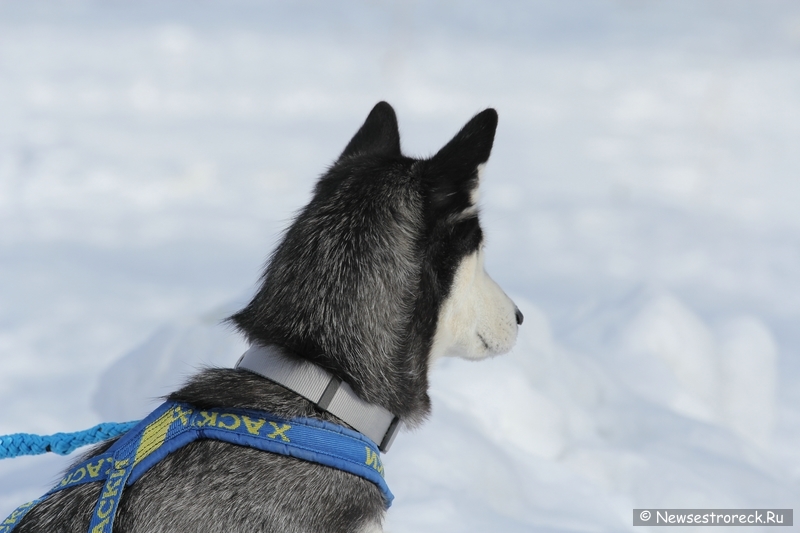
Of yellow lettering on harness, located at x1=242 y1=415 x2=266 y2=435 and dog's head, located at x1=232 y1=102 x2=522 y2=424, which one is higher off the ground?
dog's head, located at x1=232 y1=102 x2=522 y2=424

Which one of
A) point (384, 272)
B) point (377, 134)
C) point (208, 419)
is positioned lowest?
point (208, 419)

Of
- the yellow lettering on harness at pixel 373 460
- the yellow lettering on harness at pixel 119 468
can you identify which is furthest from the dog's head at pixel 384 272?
the yellow lettering on harness at pixel 119 468

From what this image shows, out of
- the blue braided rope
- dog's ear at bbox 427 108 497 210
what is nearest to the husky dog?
dog's ear at bbox 427 108 497 210

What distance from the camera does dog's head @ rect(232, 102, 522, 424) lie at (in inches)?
89.6

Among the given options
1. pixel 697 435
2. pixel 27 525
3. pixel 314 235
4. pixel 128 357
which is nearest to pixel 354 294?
pixel 314 235

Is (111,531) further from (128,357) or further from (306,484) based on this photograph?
(128,357)

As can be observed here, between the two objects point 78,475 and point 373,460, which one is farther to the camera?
point 373,460

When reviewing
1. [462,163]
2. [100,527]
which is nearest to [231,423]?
[100,527]

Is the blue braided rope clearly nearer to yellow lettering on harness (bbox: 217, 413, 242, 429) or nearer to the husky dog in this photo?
the husky dog

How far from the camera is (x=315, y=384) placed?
2.21 m

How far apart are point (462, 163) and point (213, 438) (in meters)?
1.16

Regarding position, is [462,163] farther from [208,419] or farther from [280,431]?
[208,419]

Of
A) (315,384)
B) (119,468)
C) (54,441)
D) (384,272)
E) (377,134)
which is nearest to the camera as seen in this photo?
(119,468)

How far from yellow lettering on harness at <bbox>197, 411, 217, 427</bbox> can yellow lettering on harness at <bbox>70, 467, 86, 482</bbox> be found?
371 mm
